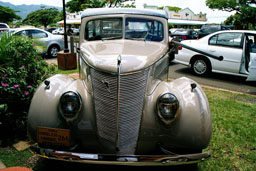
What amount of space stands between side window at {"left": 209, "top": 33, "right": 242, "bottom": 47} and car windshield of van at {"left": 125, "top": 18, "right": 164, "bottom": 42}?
425 cm

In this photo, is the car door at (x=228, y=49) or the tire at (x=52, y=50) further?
the tire at (x=52, y=50)

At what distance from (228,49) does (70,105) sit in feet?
20.5

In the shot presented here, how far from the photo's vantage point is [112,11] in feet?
12.3

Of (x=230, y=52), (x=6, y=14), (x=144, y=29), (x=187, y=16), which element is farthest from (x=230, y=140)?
(x=187, y=16)

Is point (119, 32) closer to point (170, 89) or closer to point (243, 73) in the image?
point (170, 89)

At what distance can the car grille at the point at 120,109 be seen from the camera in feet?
7.41

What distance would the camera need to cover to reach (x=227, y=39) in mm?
7199

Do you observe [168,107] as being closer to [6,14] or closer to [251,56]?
[251,56]

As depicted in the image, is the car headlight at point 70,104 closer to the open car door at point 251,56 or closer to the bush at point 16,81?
the bush at point 16,81

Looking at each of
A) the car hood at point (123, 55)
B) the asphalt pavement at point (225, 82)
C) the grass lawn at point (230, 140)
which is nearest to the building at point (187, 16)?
the asphalt pavement at point (225, 82)

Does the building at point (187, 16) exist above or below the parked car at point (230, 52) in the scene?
above

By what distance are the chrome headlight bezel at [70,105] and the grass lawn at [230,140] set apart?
1.13 m

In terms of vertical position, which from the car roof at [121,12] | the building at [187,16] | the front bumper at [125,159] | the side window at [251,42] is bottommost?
the front bumper at [125,159]

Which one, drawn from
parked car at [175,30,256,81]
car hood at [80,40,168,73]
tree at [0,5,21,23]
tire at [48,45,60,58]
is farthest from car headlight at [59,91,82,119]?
tree at [0,5,21,23]
